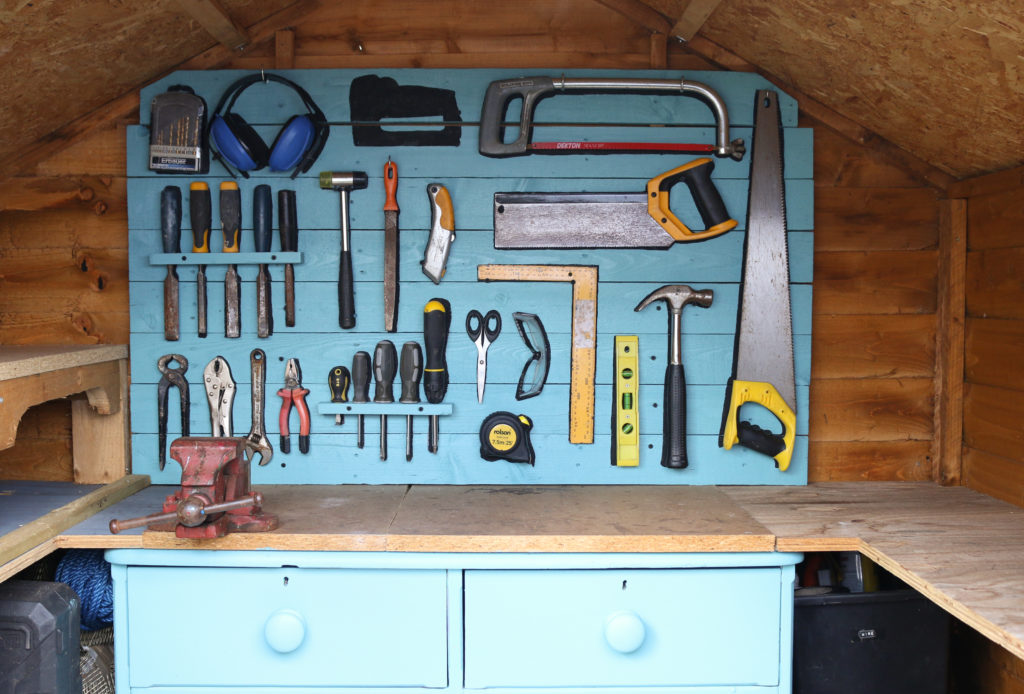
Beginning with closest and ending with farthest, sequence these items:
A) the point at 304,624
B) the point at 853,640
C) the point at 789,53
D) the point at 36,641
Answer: the point at 36,641
the point at 304,624
the point at 853,640
the point at 789,53

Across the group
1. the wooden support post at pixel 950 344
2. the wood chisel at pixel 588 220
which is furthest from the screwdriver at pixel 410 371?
the wooden support post at pixel 950 344

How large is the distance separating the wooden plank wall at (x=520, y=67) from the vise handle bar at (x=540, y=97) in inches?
4.4

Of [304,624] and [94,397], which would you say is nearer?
[304,624]

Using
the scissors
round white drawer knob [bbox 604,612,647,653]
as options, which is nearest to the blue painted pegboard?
the scissors

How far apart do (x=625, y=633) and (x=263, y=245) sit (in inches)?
53.9

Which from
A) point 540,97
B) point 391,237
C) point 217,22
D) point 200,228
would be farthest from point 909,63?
point 200,228

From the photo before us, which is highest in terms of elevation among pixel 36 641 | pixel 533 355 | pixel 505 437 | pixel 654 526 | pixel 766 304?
pixel 766 304

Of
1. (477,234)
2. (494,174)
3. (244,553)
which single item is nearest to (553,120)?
(494,174)

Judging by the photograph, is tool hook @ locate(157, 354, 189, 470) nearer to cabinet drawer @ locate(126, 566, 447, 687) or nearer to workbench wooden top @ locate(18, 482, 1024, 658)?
workbench wooden top @ locate(18, 482, 1024, 658)

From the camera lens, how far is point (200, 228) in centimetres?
204

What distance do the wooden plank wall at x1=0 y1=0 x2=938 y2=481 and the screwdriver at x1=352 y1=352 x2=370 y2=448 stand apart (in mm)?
704

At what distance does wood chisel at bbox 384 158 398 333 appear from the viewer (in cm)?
205

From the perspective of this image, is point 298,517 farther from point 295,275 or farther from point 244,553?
point 295,275

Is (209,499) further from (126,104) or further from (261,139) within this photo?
(126,104)
